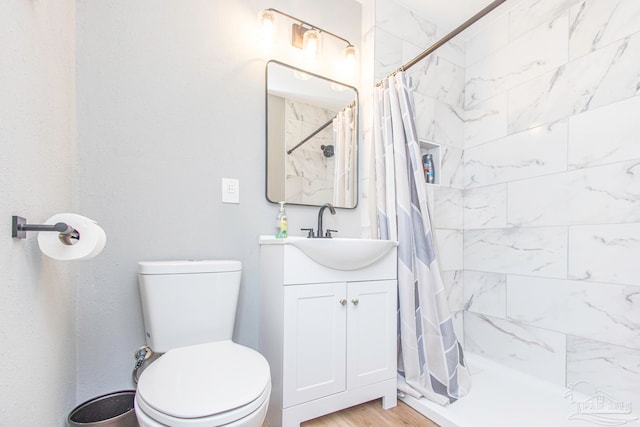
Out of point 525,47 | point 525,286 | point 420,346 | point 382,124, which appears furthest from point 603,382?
point 525,47

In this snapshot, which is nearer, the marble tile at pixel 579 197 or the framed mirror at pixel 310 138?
the marble tile at pixel 579 197

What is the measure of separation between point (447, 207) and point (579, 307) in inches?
35.9

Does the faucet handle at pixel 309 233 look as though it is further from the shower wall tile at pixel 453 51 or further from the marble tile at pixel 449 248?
the shower wall tile at pixel 453 51

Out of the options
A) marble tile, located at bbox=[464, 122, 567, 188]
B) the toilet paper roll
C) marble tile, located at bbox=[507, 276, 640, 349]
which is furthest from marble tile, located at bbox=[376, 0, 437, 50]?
the toilet paper roll

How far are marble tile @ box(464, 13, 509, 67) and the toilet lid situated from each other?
98.2 inches

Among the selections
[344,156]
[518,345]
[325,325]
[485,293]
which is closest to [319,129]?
[344,156]

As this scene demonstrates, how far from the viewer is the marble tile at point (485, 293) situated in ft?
6.37

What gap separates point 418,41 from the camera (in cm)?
207

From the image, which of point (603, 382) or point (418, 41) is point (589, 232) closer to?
point (603, 382)

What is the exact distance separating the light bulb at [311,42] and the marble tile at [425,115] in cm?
75

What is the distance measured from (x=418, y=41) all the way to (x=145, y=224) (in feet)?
6.88

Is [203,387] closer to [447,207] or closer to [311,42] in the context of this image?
[311,42]

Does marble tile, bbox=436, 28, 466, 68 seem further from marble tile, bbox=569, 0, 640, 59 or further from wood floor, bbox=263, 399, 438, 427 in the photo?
wood floor, bbox=263, 399, 438, 427

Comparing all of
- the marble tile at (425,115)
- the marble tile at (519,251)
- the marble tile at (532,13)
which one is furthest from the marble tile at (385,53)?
the marble tile at (519,251)
